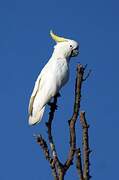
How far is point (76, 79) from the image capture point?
295cm

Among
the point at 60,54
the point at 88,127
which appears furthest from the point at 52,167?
the point at 60,54

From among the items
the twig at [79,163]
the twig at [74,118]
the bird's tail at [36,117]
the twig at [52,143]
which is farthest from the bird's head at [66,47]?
the twig at [79,163]

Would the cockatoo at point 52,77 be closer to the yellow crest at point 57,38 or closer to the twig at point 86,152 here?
the yellow crest at point 57,38

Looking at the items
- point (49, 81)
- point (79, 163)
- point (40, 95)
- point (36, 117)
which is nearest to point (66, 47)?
point (49, 81)

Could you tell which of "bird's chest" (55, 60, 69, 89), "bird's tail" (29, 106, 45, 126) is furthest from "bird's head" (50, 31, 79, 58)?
"bird's tail" (29, 106, 45, 126)

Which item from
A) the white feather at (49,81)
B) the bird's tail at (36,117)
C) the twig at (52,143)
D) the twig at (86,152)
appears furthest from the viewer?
the white feather at (49,81)

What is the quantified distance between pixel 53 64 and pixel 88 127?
1.74m

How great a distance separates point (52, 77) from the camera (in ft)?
13.9

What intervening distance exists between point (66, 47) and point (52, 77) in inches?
20.1

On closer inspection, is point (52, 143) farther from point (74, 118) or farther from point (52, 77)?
point (52, 77)

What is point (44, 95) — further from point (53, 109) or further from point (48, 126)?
point (48, 126)

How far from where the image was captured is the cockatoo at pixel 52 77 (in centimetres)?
390

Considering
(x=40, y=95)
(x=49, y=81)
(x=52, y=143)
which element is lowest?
(x=52, y=143)

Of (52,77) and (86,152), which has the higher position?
(52,77)
